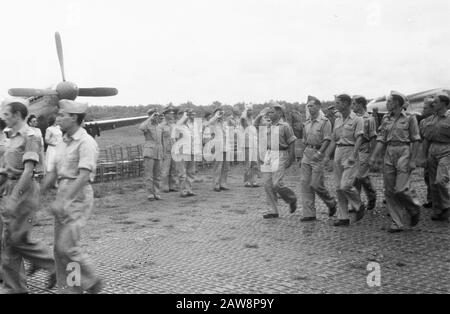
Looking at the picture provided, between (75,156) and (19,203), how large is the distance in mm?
799

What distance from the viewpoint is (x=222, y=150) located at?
1417 centimetres

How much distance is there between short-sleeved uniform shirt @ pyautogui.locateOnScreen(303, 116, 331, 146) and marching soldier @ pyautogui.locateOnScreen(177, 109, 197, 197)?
5.01 metres

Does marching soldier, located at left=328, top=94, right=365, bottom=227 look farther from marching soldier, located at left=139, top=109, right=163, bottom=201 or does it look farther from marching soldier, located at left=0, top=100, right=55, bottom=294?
marching soldier, located at left=139, top=109, right=163, bottom=201

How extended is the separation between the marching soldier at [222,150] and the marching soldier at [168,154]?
1.12 m

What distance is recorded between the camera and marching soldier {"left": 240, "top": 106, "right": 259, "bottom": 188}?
14366 millimetres

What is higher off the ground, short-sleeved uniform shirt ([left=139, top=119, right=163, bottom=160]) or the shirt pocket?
the shirt pocket

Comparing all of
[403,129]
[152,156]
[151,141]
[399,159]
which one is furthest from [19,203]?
[151,141]

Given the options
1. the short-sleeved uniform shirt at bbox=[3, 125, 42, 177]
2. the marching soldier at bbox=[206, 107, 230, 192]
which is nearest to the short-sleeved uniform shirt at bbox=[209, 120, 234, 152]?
the marching soldier at bbox=[206, 107, 230, 192]

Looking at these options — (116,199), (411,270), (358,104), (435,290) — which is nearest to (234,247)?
(411,270)

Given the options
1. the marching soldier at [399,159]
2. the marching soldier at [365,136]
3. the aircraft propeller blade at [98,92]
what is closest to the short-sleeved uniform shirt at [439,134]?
the marching soldier at [399,159]

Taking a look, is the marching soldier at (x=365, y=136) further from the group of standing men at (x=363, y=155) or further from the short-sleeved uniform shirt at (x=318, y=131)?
the short-sleeved uniform shirt at (x=318, y=131)

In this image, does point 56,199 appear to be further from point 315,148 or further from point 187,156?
point 187,156

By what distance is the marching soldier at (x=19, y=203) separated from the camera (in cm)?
500

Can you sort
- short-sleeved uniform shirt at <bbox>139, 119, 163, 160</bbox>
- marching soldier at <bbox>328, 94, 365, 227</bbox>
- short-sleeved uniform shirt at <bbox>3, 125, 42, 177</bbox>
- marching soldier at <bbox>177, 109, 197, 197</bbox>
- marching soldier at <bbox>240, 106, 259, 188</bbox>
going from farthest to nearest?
marching soldier at <bbox>240, 106, 259, 188</bbox> < marching soldier at <bbox>177, 109, 197, 197</bbox> < short-sleeved uniform shirt at <bbox>139, 119, 163, 160</bbox> < marching soldier at <bbox>328, 94, 365, 227</bbox> < short-sleeved uniform shirt at <bbox>3, 125, 42, 177</bbox>
